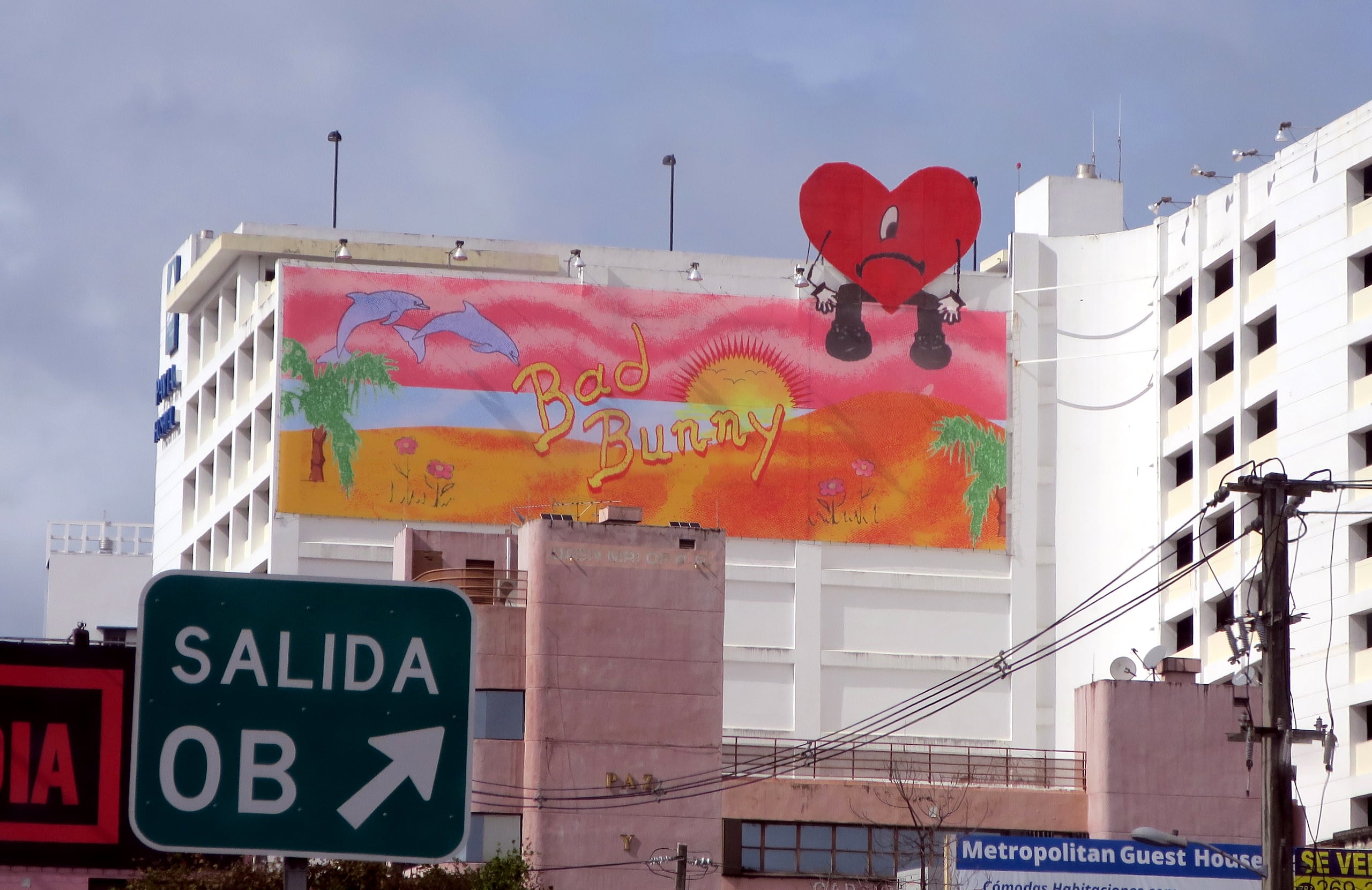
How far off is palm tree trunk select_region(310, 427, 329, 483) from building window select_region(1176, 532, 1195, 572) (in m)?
28.7

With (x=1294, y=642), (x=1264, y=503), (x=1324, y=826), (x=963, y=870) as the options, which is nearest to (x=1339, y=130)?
(x=1294, y=642)

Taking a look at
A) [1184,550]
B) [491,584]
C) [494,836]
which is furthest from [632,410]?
[494,836]

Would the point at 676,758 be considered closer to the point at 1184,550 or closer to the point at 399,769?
the point at 1184,550

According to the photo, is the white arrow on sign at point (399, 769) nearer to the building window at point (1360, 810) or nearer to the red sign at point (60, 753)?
the red sign at point (60, 753)

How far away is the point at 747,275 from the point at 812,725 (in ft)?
51.9

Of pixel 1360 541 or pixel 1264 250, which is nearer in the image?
pixel 1360 541

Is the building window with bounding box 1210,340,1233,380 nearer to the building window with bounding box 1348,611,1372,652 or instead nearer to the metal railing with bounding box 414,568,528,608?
the building window with bounding box 1348,611,1372,652

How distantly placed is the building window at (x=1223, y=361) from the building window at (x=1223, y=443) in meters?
1.71

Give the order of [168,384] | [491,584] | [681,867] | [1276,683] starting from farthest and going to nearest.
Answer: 1. [168,384]
2. [491,584]
3. [681,867]
4. [1276,683]

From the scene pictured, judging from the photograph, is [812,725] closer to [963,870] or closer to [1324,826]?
[1324,826]

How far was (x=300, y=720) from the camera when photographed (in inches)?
286

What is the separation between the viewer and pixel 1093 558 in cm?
7538

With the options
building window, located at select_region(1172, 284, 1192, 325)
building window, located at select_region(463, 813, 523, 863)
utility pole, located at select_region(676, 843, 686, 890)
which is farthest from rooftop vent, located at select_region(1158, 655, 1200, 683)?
building window, located at select_region(1172, 284, 1192, 325)

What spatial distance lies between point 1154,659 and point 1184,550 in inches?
735
